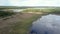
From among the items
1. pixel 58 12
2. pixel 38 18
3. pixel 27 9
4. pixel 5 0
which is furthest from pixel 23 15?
pixel 58 12

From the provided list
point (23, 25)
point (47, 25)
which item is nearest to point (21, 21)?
point (23, 25)

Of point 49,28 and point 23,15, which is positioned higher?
point 23,15

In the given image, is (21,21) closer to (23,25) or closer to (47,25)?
(23,25)

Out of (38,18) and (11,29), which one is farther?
(38,18)

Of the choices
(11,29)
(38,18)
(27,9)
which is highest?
(27,9)

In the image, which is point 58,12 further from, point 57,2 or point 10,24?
point 10,24

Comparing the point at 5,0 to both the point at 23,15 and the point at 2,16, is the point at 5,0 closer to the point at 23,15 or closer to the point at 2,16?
the point at 2,16

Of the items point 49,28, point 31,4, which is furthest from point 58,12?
point 31,4
